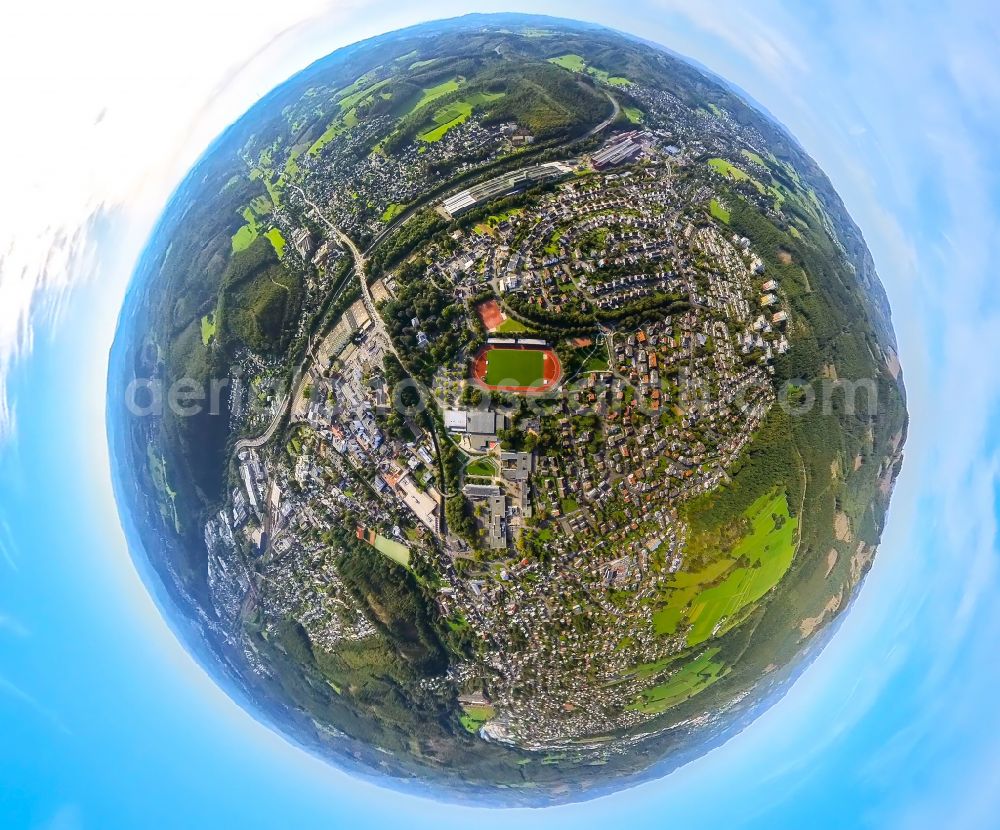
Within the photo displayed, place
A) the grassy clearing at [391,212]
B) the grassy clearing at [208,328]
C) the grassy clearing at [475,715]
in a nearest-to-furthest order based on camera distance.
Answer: the grassy clearing at [475,715], the grassy clearing at [208,328], the grassy clearing at [391,212]

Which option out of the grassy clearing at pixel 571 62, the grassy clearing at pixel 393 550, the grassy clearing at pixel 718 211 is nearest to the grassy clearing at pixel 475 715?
the grassy clearing at pixel 393 550

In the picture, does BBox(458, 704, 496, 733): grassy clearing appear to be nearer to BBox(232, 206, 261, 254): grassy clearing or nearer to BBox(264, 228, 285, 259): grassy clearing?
BBox(264, 228, 285, 259): grassy clearing

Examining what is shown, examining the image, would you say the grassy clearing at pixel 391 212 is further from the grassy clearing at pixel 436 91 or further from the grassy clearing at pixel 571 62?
the grassy clearing at pixel 571 62

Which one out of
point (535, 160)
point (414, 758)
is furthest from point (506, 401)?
point (414, 758)

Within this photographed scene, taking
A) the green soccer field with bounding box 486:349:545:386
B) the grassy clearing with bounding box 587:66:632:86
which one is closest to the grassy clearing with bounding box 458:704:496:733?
the green soccer field with bounding box 486:349:545:386

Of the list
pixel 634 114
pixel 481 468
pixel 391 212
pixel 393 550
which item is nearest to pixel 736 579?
pixel 481 468

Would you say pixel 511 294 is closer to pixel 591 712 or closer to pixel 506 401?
pixel 506 401
